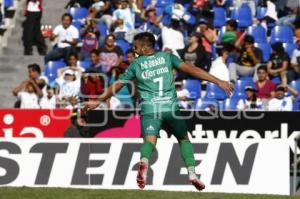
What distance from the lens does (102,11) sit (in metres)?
23.9

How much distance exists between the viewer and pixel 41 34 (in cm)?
2366

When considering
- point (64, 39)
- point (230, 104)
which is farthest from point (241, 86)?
point (64, 39)

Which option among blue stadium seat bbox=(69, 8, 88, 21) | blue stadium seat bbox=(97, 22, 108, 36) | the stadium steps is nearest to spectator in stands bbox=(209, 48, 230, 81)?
blue stadium seat bbox=(97, 22, 108, 36)

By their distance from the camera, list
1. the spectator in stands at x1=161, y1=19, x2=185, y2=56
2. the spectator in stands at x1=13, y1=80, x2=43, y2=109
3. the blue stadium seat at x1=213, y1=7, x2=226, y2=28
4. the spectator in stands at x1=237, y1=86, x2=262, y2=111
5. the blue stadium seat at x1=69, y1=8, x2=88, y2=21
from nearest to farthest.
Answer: the spectator in stands at x1=237, y1=86, x2=262, y2=111 < the spectator in stands at x1=13, y1=80, x2=43, y2=109 < the spectator in stands at x1=161, y1=19, x2=185, y2=56 < the blue stadium seat at x1=213, y1=7, x2=226, y2=28 < the blue stadium seat at x1=69, y1=8, x2=88, y2=21

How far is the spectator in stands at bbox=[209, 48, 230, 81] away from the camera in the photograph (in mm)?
21047

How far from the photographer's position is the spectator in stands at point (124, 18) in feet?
76.0

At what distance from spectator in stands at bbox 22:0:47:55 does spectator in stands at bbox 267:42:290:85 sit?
548cm

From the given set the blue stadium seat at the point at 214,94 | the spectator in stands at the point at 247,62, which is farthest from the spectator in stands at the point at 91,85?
the spectator in stands at the point at 247,62

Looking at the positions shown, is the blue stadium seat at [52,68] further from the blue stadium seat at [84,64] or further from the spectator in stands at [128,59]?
the spectator in stands at [128,59]

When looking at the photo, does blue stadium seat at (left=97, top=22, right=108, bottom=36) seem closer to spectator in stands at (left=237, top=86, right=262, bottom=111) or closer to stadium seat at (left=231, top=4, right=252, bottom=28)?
stadium seat at (left=231, top=4, right=252, bottom=28)

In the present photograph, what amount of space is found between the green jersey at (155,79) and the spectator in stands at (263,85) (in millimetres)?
8042

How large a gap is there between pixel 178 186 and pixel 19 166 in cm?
255

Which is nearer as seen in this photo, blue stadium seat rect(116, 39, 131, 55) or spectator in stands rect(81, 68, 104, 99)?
spectator in stands rect(81, 68, 104, 99)

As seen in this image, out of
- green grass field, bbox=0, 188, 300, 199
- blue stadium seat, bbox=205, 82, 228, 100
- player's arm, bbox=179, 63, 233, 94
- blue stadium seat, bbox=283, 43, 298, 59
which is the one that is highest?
player's arm, bbox=179, 63, 233, 94
